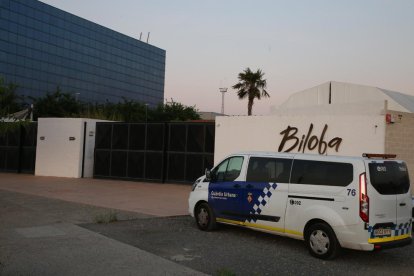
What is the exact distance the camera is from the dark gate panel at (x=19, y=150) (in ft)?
88.7

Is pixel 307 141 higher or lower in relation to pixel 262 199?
higher

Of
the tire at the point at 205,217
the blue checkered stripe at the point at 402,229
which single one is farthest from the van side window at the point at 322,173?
the tire at the point at 205,217

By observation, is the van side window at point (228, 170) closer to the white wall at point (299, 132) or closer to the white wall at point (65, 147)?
the white wall at point (299, 132)

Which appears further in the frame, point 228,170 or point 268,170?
point 228,170

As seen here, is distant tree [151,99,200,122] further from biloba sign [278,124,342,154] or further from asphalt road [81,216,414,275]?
asphalt road [81,216,414,275]

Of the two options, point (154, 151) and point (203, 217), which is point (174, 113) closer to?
point (154, 151)

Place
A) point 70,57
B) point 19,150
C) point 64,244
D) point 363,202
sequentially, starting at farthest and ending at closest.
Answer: point 70,57, point 19,150, point 64,244, point 363,202

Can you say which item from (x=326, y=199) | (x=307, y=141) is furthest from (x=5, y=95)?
(x=307, y=141)

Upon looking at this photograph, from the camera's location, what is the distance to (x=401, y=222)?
27.0 feet

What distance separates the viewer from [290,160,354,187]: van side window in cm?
816

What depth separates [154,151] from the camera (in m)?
22.6

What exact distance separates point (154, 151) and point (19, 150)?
32.3 feet

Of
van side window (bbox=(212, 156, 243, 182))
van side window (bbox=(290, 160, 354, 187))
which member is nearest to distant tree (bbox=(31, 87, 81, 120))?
van side window (bbox=(212, 156, 243, 182))

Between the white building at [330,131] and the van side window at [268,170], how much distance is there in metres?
8.25
